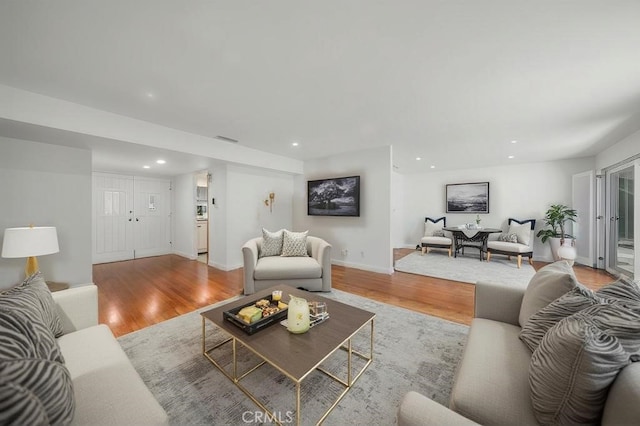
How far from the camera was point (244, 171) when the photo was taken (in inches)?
190

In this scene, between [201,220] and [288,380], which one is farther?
[201,220]

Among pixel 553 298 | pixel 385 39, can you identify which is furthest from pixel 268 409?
pixel 385 39

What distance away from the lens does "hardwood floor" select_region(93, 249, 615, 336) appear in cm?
268

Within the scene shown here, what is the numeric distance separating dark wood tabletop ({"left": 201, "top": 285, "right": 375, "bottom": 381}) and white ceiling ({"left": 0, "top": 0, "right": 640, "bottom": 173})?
2008 millimetres

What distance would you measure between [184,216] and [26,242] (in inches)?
143

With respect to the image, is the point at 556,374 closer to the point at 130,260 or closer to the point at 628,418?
the point at 628,418

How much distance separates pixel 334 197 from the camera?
4914mm

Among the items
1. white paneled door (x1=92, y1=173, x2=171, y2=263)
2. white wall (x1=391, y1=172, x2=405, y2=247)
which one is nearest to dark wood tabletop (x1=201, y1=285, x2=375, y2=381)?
white paneled door (x1=92, y1=173, x2=171, y2=263)

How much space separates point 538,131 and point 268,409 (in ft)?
15.4

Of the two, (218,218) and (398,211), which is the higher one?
(398,211)

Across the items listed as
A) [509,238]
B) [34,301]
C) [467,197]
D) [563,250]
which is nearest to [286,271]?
[34,301]

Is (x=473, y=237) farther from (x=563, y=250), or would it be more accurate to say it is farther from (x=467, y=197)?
(x=563, y=250)

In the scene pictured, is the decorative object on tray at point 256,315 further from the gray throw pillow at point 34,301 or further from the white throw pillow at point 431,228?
the white throw pillow at point 431,228

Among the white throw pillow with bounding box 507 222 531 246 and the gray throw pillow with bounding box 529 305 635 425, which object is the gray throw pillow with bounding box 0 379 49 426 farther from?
the white throw pillow with bounding box 507 222 531 246
